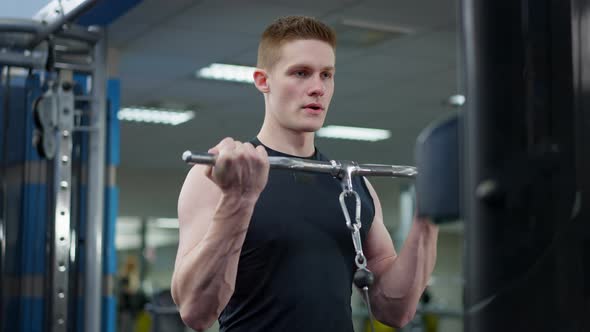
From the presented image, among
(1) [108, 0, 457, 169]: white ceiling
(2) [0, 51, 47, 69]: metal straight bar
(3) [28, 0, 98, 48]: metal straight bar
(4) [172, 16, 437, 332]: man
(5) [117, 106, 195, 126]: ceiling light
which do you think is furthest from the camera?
(5) [117, 106, 195, 126]: ceiling light

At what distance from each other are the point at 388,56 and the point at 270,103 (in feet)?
12.7

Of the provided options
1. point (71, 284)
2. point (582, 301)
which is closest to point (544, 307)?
point (582, 301)

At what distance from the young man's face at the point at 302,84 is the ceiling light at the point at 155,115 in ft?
18.0

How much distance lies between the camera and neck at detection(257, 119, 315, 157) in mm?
1445

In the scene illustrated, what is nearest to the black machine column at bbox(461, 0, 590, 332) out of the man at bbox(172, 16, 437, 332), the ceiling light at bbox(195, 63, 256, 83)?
the man at bbox(172, 16, 437, 332)

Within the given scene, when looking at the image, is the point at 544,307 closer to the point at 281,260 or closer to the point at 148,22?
the point at 281,260

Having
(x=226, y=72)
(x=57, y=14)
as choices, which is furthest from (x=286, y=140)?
(x=226, y=72)

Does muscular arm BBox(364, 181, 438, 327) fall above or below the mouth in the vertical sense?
below

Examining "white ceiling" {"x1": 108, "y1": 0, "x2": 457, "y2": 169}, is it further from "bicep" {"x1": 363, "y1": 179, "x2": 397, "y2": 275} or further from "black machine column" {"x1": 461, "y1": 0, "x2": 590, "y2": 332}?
"black machine column" {"x1": 461, "y1": 0, "x2": 590, "y2": 332}

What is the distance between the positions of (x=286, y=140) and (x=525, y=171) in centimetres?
100

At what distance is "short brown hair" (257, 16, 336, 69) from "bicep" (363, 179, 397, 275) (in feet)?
1.22

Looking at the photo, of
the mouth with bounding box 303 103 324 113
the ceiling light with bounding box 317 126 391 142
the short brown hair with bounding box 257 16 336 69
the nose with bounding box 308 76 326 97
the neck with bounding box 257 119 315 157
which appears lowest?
the neck with bounding box 257 119 315 157

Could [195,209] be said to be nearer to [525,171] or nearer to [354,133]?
[525,171]

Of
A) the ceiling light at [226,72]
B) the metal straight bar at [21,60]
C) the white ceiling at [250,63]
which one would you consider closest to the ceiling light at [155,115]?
the white ceiling at [250,63]
